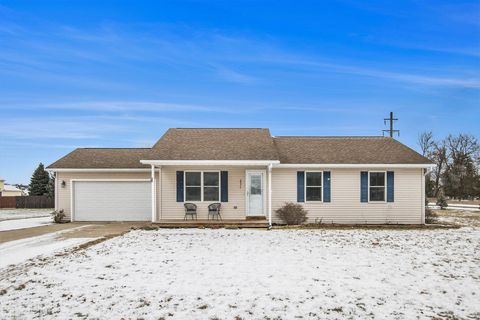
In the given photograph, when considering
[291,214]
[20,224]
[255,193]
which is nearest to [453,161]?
[291,214]

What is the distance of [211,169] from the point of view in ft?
55.5

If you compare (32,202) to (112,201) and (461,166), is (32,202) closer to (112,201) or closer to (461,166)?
(112,201)

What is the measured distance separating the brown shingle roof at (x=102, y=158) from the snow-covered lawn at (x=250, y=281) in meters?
8.11

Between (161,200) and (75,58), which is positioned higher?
(75,58)

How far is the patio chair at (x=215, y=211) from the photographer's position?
16.6 m

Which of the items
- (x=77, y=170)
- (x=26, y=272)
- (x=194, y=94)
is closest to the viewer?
(x=26, y=272)

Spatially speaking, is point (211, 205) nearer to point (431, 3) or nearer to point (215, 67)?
point (215, 67)

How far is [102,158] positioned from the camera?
19906mm

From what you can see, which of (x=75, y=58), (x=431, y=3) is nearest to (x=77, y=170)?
(x=75, y=58)

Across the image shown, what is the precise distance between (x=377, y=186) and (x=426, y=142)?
140ft

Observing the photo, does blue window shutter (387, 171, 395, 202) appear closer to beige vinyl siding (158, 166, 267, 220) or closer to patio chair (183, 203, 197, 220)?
beige vinyl siding (158, 166, 267, 220)

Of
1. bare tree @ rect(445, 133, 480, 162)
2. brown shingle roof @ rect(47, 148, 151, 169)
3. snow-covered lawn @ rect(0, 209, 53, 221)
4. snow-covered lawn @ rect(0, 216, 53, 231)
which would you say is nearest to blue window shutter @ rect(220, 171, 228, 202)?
brown shingle roof @ rect(47, 148, 151, 169)

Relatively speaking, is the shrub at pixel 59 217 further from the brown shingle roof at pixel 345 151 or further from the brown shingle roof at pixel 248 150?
the brown shingle roof at pixel 345 151

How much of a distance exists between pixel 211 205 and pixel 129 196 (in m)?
4.93
